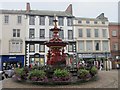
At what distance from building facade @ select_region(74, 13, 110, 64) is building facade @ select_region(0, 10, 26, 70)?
9551 mm

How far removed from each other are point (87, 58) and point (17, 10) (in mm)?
15003

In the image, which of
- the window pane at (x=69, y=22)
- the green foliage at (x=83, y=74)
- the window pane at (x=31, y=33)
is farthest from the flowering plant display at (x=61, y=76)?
the window pane at (x=69, y=22)

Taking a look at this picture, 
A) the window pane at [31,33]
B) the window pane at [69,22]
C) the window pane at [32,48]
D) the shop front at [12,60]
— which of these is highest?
the window pane at [69,22]

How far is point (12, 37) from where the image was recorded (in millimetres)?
35844

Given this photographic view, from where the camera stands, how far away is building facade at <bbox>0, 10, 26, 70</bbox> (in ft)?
115

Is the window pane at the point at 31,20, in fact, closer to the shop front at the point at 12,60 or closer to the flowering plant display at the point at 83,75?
the shop front at the point at 12,60

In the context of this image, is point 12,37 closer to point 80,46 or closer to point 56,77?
point 80,46

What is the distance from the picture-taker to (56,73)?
10500 millimetres

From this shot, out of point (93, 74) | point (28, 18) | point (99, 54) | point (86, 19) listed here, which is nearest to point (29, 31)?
point (28, 18)

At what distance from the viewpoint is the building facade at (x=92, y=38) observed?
124ft

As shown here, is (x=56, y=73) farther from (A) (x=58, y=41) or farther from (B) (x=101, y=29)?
(B) (x=101, y=29)

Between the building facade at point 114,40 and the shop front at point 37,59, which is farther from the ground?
the building facade at point 114,40

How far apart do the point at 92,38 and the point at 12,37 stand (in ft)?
46.0

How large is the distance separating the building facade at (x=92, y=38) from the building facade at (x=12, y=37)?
9551 millimetres
